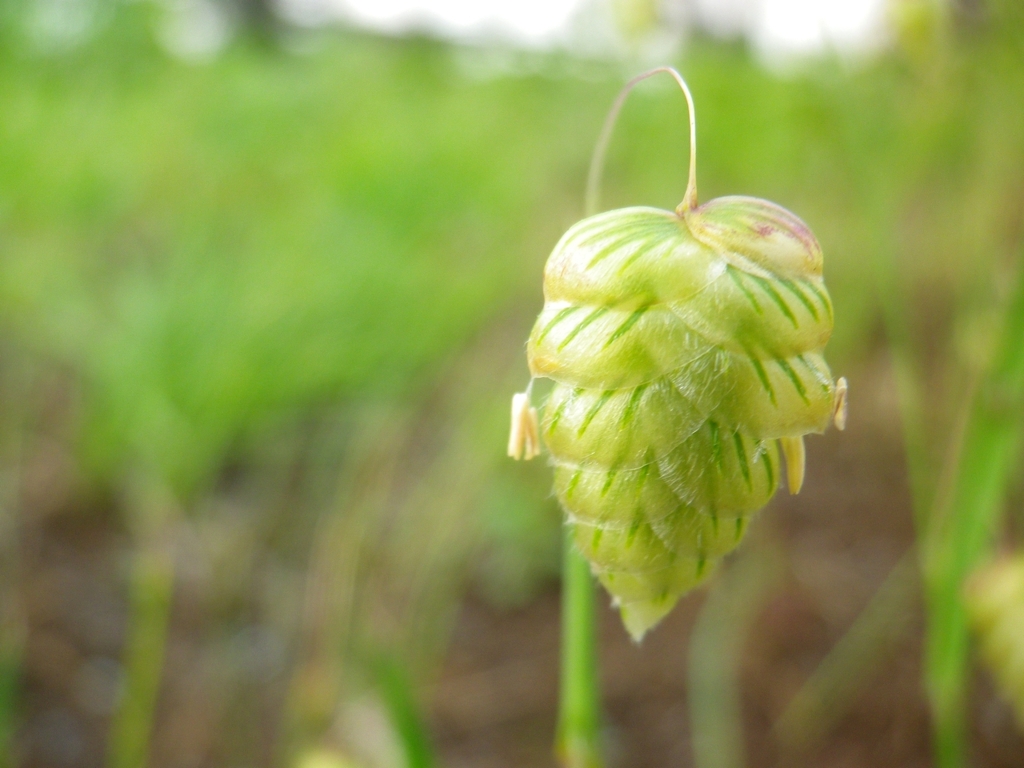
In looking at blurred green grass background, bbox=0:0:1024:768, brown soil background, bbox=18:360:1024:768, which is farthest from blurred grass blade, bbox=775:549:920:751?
blurred green grass background, bbox=0:0:1024:768

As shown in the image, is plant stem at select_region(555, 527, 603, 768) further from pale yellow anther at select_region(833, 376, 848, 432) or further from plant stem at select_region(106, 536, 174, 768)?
plant stem at select_region(106, 536, 174, 768)

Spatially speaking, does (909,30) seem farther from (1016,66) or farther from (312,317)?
(312,317)

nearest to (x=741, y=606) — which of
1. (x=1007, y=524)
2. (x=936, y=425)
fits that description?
(x=1007, y=524)

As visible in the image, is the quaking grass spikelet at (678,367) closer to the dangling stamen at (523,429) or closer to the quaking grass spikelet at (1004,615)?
the dangling stamen at (523,429)

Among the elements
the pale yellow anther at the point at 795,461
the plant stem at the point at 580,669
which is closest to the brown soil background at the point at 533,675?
the plant stem at the point at 580,669

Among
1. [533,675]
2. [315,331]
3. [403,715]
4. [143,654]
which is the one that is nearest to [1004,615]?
[403,715]
